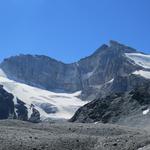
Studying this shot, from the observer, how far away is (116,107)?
113 meters

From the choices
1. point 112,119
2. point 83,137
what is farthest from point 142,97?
point 83,137

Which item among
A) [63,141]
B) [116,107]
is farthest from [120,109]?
[63,141]

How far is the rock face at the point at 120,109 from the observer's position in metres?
101

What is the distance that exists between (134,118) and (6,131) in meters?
51.3

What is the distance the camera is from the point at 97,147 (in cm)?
4266

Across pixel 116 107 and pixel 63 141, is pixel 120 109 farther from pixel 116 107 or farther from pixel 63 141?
pixel 63 141

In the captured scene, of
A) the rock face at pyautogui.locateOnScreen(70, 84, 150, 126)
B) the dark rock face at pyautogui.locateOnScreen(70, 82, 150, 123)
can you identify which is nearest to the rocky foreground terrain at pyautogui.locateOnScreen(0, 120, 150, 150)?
the rock face at pyautogui.locateOnScreen(70, 84, 150, 126)

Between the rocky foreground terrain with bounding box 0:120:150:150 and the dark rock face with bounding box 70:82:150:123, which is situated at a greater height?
the dark rock face with bounding box 70:82:150:123

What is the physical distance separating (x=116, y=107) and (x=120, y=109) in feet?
11.4

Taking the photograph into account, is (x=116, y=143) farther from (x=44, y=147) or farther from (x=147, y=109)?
(x=147, y=109)

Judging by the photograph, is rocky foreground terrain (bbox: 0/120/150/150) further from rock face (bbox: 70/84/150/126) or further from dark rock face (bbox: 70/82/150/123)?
dark rock face (bbox: 70/82/150/123)

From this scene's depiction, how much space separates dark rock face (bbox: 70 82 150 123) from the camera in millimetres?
105188

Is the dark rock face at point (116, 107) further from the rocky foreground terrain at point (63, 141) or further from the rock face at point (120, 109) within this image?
the rocky foreground terrain at point (63, 141)

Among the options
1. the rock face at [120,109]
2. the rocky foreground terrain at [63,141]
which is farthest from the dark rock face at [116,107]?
the rocky foreground terrain at [63,141]
